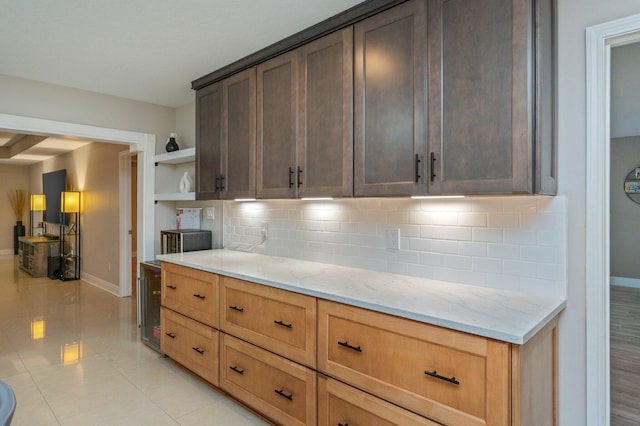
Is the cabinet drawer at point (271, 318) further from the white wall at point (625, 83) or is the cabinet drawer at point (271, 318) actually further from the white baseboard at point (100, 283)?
the white baseboard at point (100, 283)

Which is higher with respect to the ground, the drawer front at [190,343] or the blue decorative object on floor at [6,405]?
the blue decorative object on floor at [6,405]

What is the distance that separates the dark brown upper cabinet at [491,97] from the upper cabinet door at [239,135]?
1431 millimetres

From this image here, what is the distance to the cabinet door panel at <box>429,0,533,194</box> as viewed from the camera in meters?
1.53

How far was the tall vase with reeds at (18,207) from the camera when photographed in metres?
10.0

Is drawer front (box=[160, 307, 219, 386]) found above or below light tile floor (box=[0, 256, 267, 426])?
above

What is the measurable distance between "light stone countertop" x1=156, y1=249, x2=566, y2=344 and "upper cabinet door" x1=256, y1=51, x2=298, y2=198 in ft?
1.86

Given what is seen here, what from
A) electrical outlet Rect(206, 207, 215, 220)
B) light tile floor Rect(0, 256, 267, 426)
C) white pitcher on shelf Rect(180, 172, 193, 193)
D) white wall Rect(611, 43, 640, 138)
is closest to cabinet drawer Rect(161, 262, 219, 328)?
light tile floor Rect(0, 256, 267, 426)

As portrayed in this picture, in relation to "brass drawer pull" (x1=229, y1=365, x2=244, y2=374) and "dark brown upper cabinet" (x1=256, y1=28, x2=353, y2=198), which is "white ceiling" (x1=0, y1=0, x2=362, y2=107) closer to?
"dark brown upper cabinet" (x1=256, y1=28, x2=353, y2=198)

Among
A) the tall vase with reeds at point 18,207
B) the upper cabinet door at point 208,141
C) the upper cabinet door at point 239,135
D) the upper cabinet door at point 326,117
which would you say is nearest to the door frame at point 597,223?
the upper cabinet door at point 326,117

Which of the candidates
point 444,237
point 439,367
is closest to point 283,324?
point 439,367

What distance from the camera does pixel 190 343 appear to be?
2805 millimetres

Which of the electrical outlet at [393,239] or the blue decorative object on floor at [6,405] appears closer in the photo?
the blue decorative object on floor at [6,405]

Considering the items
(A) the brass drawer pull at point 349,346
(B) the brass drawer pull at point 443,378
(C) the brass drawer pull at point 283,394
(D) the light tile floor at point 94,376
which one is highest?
(A) the brass drawer pull at point 349,346

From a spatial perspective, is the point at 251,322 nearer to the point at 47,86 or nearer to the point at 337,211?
the point at 337,211
